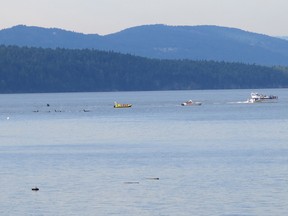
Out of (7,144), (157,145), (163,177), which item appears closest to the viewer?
(163,177)

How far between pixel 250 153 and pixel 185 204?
2597 cm

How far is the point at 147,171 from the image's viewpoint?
66812 mm

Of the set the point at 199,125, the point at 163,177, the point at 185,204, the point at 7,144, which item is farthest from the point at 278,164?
the point at 199,125

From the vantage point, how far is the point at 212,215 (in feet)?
162

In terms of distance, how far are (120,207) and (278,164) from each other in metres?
18.8

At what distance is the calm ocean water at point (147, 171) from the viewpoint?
5222cm

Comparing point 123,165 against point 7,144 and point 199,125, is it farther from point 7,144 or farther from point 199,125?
point 199,125

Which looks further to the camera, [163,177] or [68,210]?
[163,177]

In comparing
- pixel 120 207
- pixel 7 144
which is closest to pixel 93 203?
pixel 120 207

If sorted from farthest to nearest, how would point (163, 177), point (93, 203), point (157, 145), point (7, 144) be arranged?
point (7, 144) < point (157, 145) < point (163, 177) < point (93, 203)

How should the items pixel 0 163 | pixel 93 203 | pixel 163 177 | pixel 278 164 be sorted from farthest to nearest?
pixel 0 163, pixel 278 164, pixel 163 177, pixel 93 203

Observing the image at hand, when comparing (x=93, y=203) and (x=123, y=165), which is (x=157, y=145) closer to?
(x=123, y=165)

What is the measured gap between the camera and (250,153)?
77.6 meters

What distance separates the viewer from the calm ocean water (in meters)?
52.2
